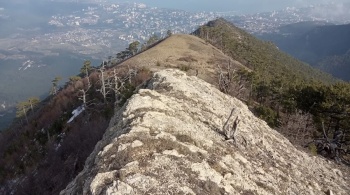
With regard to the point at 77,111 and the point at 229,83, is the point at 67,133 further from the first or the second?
the point at 229,83

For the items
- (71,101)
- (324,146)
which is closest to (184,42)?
(71,101)

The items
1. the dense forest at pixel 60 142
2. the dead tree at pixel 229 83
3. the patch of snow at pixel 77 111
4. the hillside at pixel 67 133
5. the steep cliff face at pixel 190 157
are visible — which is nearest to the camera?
the steep cliff face at pixel 190 157

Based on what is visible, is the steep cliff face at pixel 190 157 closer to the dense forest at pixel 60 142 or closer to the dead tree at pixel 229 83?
the dense forest at pixel 60 142

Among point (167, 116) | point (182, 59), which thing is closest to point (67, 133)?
point (167, 116)

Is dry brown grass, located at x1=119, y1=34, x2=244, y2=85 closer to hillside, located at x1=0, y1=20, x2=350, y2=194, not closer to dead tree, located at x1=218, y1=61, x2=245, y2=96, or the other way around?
hillside, located at x1=0, y1=20, x2=350, y2=194

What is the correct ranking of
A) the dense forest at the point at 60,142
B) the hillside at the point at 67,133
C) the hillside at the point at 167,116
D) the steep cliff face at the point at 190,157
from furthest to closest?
the hillside at the point at 67,133, the dense forest at the point at 60,142, the hillside at the point at 167,116, the steep cliff face at the point at 190,157

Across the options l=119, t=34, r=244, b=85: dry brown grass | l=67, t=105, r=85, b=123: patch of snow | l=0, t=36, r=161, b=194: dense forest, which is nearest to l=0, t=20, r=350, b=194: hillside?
l=0, t=36, r=161, b=194: dense forest

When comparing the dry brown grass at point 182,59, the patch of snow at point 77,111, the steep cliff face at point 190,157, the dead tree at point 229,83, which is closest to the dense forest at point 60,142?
the patch of snow at point 77,111

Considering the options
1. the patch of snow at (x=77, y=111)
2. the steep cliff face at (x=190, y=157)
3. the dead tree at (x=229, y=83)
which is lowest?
the patch of snow at (x=77, y=111)

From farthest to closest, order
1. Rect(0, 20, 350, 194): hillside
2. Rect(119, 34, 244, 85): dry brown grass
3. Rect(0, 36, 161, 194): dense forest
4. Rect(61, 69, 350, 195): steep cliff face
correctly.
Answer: Rect(119, 34, 244, 85): dry brown grass < Rect(0, 36, 161, 194): dense forest < Rect(0, 20, 350, 194): hillside < Rect(61, 69, 350, 195): steep cliff face

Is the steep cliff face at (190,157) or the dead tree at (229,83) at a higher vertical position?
the steep cliff face at (190,157)

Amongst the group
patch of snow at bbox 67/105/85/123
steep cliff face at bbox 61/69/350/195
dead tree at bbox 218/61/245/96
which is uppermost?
steep cliff face at bbox 61/69/350/195
